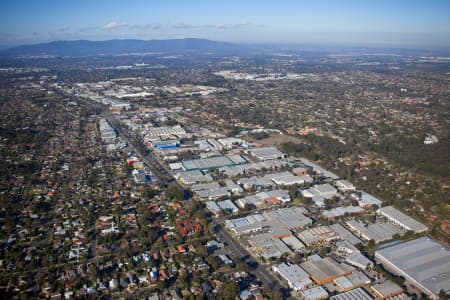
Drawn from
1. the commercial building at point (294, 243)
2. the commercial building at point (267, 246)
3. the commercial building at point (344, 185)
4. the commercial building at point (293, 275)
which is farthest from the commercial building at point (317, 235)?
the commercial building at point (344, 185)

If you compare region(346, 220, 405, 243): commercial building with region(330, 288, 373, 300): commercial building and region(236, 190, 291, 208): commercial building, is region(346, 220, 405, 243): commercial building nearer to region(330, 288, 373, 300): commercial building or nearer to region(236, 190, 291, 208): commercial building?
region(236, 190, 291, 208): commercial building

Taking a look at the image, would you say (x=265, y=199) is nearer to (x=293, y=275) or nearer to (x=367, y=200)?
(x=367, y=200)

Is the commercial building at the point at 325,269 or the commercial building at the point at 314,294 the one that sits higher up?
the commercial building at the point at 325,269

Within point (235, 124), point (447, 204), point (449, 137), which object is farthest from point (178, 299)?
point (449, 137)

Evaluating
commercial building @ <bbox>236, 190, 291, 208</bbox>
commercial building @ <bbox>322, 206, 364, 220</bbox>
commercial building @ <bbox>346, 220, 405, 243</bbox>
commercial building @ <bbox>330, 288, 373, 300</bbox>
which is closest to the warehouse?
commercial building @ <bbox>346, 220, 405, 243</bbox>

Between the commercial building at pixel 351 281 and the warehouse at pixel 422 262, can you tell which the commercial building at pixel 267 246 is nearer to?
the commercial building at pixel 351 281
